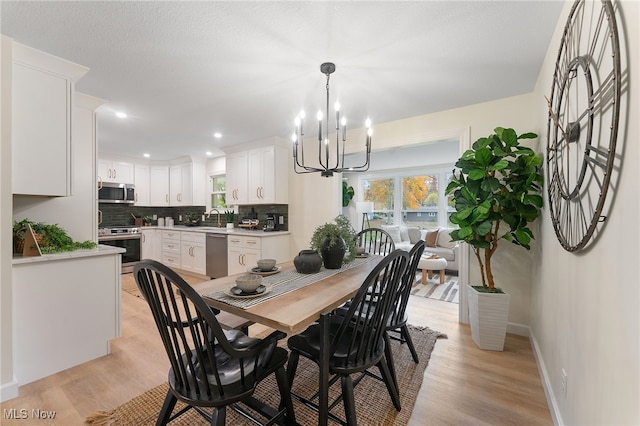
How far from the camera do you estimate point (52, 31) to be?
1.74 metres

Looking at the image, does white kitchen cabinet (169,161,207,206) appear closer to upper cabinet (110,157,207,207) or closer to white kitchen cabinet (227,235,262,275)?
upper cabinet (110,157,207,207)

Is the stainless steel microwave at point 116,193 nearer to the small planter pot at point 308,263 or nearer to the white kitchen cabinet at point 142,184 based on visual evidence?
the white kitchen cabinet at point 142,184

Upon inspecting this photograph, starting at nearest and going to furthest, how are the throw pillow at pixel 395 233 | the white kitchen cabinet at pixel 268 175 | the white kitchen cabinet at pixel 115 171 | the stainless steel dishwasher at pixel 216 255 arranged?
the white kitchen cabinet at pixel 268 175 < the stainless steel dishwasher at pixel 216 255 < the white kitchen cabinet at pixel 115 171 < the throw pillow at pixel 395 233

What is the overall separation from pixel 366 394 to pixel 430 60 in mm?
2468

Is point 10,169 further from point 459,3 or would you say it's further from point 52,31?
point 459,3

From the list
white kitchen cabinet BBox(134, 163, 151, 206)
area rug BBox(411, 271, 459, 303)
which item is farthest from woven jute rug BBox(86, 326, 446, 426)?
white kitchen cabinet BBox(134, 163, 151, 206)

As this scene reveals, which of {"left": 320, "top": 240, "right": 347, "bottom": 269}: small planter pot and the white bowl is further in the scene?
{"left": 320, "top": 240, "right": 347, "bottom": 269}: small planter pot

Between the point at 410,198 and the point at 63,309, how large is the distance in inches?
257

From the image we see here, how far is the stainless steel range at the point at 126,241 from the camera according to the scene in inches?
199

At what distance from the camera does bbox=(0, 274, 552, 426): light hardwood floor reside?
1.66 meters

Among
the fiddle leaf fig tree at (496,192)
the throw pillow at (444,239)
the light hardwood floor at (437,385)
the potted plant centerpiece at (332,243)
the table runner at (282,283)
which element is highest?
the fiddle leaf fig tree at (496,192)

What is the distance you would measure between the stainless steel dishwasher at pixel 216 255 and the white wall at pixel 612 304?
13.8 feet

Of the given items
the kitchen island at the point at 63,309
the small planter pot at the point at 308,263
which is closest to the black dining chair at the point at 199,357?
the small planter pot at the point at 308,263

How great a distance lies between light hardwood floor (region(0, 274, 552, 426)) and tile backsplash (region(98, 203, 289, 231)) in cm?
260
